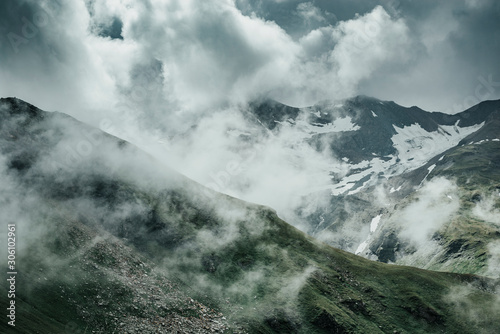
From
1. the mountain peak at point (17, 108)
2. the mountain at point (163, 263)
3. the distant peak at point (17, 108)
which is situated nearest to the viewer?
the mountain at point (163, 263)

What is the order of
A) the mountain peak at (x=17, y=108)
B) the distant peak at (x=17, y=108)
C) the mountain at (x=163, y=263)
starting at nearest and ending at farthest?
the mountain at (x=163, y=263), the mountain peak at (x=17, y=108), the distant peak at (x=17, y=108)

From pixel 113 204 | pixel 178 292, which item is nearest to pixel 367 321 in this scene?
pixel 178 292

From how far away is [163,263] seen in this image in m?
95.9

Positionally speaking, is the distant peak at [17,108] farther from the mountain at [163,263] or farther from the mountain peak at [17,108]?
the mountain at [163,263]

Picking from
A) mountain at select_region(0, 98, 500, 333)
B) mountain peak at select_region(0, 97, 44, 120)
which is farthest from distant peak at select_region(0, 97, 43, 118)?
mountain at select_region(0, 98, 500, 333)

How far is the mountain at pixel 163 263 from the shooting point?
6950 cm

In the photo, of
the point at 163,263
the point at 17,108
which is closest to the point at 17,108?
the point at 17,108

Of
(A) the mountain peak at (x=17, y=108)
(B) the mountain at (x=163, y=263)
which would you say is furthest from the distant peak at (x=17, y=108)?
(B) the mountain at (x=163, y=263)

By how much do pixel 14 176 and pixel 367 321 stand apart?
336 ft

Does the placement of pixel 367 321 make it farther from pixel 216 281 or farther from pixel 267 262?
pixel 216 281

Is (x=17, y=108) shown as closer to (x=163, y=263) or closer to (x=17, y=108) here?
(x=17, y=108)

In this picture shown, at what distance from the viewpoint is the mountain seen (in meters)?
69.5

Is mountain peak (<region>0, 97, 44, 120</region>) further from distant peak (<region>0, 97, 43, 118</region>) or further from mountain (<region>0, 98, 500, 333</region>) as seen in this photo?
mountain (<region>0, 98, 500, 333</region>)

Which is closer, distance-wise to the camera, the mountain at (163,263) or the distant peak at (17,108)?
the mountain at (163,263)
